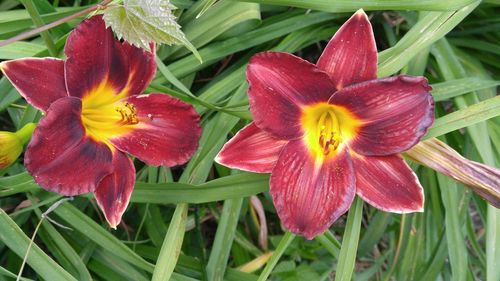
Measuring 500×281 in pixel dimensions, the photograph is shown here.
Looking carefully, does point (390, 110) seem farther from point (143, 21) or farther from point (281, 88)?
point (143, 21)

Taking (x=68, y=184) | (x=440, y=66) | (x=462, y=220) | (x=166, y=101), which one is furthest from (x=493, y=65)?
(x=68, y=184)

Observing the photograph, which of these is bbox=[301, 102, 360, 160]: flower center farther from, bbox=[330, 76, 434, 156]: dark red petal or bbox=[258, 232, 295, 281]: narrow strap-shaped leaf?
bbox=[258, 232, 295, 281]: narrow strap-shaped leaf

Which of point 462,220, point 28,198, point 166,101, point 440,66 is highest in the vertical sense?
point 440,66

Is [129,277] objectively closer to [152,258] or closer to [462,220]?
[152,258]

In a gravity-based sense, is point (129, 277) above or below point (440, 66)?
below

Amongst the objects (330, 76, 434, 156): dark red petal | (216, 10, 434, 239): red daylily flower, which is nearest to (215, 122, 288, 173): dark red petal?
(216, 10, 434, 239): red daylily flower

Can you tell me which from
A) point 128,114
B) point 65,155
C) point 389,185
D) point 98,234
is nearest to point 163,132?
point 128,114

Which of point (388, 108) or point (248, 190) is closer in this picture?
point (388, 108)
